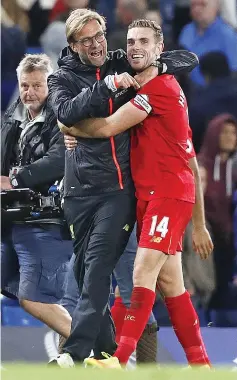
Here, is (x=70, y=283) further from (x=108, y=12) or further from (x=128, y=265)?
(x=108, y=12)

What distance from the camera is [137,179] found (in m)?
5.07

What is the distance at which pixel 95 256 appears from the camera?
5.00m

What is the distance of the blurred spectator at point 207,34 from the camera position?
835 cm

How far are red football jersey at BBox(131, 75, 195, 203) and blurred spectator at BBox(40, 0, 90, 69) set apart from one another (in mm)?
3044

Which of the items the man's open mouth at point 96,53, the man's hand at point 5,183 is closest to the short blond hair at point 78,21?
the man's open mouth at point 96,53

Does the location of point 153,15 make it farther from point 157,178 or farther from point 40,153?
point 157,178

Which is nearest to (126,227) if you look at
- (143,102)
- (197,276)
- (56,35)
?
(143,102)

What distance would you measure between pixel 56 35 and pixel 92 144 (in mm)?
3286

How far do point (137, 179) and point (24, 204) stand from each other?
3.78 ft

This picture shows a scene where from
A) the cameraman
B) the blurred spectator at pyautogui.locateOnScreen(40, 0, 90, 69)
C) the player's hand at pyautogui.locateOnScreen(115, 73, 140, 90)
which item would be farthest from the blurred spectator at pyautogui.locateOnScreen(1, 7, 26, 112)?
the player's hand at pyautogui.locateOnScreen(115, 73, 140, 90)

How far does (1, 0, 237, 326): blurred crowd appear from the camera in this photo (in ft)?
26.0

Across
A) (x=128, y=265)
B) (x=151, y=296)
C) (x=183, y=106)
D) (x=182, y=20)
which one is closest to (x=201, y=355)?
(x=151, y=296)

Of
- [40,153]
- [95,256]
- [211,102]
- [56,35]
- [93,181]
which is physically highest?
[56,35]

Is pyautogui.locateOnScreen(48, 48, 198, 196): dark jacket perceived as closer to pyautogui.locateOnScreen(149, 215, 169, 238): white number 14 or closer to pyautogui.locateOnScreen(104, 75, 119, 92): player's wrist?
pyautogui.locateOnScreen(104, 75, 119, 92): player's wrist
